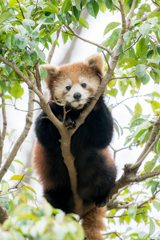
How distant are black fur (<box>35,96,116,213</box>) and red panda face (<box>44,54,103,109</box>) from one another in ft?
0.49

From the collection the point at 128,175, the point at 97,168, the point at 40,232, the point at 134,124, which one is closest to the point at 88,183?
the point at 97,168

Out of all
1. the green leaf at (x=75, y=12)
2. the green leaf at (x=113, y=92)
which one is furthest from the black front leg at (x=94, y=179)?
the green leaf at (x=75, y=12)

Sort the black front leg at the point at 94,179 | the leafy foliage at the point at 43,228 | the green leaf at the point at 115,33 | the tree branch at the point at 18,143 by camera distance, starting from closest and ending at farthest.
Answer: the leafy foliage at the point at 43,228 → the green leaf at the point at 115,33 → the tree branch at the point at 18,143 → the black front leg at the point at 94,179

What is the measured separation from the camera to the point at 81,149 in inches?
114

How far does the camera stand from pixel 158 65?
231 cm

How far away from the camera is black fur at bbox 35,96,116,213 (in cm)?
286

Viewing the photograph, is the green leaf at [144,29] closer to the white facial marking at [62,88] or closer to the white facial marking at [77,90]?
the white facial marking at [77,90]

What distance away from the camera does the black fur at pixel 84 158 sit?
2857mm

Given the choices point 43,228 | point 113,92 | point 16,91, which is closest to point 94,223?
point 113,92

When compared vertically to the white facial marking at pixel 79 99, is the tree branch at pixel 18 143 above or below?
below

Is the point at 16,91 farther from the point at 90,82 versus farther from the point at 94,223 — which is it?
the point at 94,223

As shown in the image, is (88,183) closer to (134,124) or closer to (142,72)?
(134,124)

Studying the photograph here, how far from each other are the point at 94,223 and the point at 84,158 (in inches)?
32.0

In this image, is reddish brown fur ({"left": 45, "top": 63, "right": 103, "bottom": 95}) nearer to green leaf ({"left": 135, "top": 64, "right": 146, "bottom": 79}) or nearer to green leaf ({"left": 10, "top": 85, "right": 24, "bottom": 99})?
green leaf ({"left": 10, "top": 85, "right": 24, "bottom": 99})
